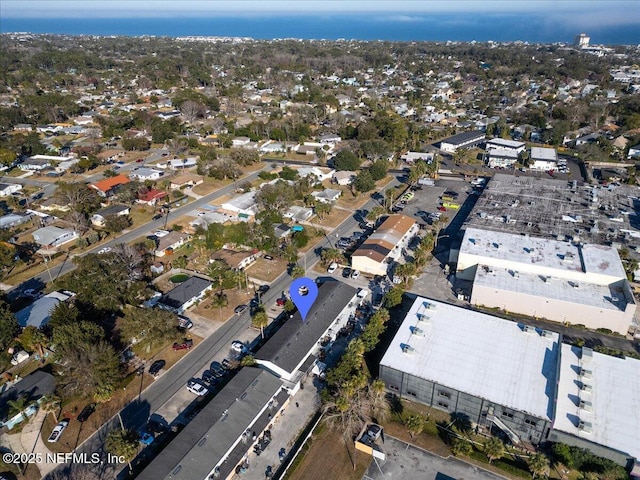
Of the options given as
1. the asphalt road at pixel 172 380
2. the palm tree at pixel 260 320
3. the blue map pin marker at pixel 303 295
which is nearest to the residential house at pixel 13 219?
the asphalt road at pixel 172 380

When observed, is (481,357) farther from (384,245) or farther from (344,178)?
(344,178)

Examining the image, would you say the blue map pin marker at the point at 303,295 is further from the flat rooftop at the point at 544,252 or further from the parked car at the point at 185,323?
the flat rooftop at the point at 544,252

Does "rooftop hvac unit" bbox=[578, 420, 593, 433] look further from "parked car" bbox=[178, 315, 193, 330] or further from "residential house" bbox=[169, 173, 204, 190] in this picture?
"residential house" bbox=[169, 173, 204, 190]

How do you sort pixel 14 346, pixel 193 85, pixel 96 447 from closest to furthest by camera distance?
pixel 96 447, pixel 14 346, pixel 193 85

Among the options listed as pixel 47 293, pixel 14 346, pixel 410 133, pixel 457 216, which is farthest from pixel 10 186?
pixel 410 133

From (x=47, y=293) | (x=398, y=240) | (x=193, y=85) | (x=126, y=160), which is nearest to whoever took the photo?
(x=47, y=293)

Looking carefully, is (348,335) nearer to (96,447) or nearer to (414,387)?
(414,387)

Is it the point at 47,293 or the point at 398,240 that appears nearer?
the point at 47,293
